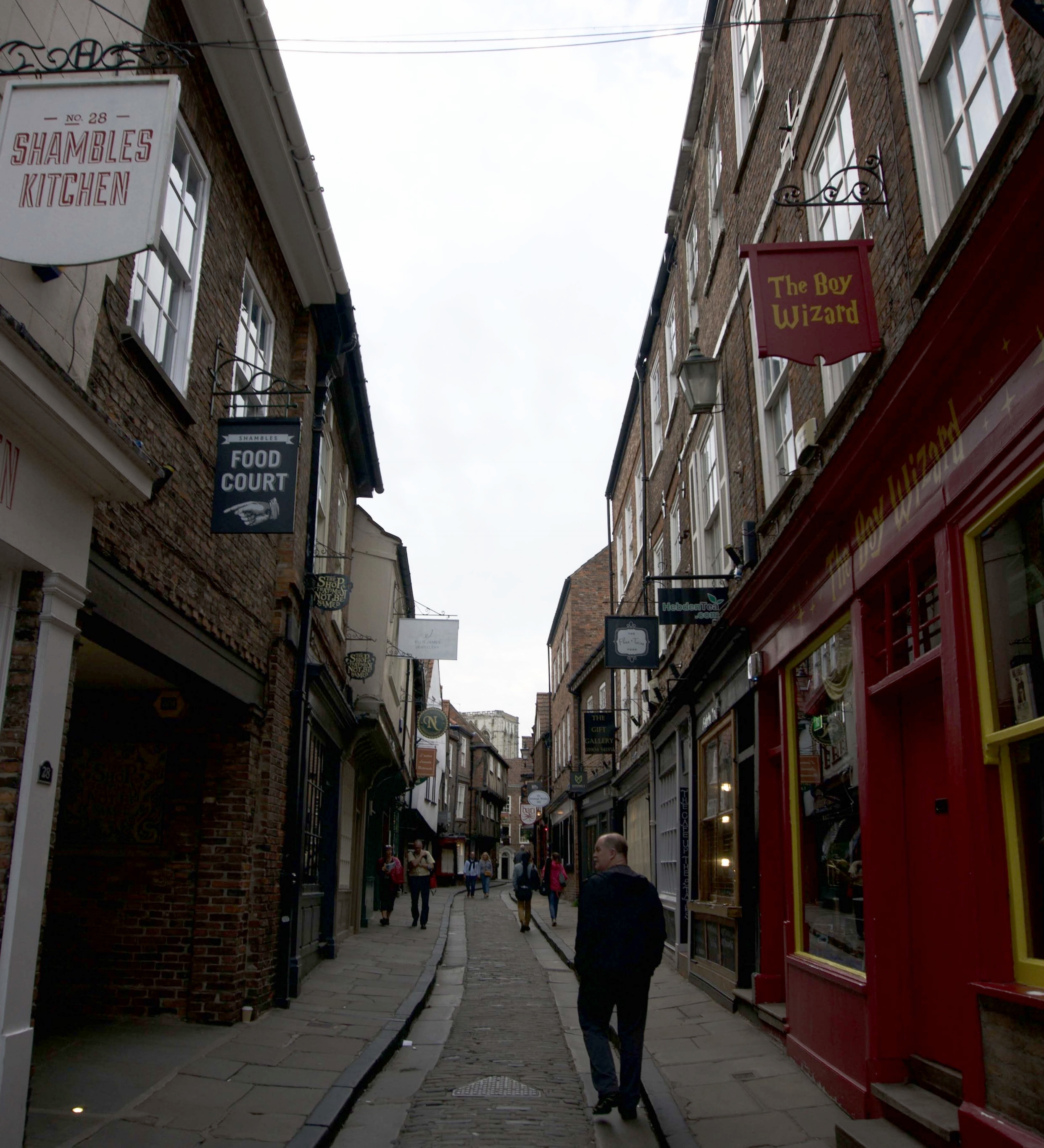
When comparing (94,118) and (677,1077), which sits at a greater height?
(94,118)

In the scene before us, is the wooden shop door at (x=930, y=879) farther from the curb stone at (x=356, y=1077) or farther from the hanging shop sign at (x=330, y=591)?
the hanging shop sign at (x=330, y=591)

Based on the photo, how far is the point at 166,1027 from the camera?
7.74 meters

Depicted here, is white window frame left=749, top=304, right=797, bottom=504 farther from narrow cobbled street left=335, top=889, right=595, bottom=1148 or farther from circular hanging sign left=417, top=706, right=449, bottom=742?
circular hanging sign left=417, top=706, right=449, bottom=742

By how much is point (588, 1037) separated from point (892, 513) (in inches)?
141

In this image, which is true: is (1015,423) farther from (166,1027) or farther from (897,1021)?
(166,1027)

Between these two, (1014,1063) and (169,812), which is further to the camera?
(169,812)

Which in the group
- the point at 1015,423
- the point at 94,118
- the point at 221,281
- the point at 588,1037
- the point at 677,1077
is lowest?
the point at 677,1077

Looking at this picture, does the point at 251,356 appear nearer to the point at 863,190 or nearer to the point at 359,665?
the point at 863,190

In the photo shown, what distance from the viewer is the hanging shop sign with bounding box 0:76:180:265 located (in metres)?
4.43

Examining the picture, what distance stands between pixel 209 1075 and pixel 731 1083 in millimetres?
3453

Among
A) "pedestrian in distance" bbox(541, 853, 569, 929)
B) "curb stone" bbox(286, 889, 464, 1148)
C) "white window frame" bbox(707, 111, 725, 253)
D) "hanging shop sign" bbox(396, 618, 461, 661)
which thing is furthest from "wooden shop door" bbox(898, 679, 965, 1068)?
"pedestrian in distance" bbox(541, 853, 569, 929)

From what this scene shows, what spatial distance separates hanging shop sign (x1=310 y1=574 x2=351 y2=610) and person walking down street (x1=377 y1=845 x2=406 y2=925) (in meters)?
11.6

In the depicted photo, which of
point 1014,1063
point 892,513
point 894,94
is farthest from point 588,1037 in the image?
point 894,94

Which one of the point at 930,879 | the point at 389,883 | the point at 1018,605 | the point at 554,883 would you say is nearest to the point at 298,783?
the point at 930,879
